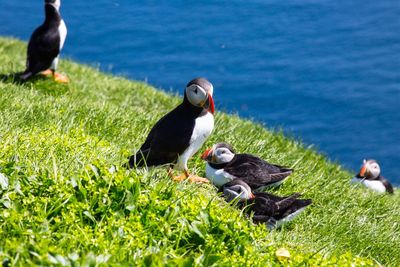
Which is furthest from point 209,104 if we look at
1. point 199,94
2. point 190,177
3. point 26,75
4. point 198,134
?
point 26,75

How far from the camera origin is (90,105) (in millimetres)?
7301

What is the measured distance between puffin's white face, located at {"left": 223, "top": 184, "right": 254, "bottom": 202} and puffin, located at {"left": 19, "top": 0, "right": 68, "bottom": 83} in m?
5.12

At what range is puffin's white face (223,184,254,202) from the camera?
17.0ft

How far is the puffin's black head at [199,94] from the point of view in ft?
17.7

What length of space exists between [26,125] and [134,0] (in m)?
12.7

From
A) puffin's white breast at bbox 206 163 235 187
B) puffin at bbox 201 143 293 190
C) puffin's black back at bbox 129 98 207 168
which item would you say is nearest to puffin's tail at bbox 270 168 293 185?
puffin at bbox 201 143 293 190

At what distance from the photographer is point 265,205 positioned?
517cm

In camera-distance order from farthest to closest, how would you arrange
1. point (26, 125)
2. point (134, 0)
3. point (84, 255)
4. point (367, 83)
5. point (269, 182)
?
point (134, 0), point (367, 83), point (26, 125), point (269, 182), point (84, 255)

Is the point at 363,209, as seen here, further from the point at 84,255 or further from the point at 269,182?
the point at 84,255

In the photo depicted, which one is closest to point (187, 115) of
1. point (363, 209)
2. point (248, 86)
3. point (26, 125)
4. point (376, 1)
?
point (26, 125)

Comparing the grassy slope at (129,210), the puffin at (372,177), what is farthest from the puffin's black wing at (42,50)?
the puffin at (372,177)

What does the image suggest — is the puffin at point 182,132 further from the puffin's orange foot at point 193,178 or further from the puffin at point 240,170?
the puffin at point 240,170

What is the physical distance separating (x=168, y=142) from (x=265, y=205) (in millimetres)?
848

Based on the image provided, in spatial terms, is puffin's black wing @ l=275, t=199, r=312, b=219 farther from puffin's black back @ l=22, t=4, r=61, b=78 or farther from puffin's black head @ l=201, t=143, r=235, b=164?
puffin's black back @ l=22, t=4, r=61, b=78
